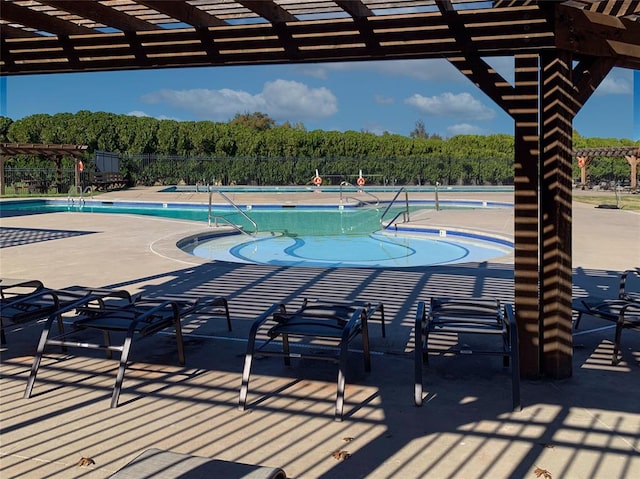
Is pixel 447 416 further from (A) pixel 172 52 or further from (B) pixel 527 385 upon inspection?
(A) pixel 172 52

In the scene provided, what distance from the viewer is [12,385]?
4137mm

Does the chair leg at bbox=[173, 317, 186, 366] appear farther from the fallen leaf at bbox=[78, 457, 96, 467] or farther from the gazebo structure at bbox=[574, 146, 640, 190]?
the gazebo structure at bbox=[574, 146, 640, 190]

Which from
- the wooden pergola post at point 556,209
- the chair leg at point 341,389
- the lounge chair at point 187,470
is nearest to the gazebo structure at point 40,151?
the chair leg at point 341,389

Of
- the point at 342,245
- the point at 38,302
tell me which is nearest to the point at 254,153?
the point at 342,245

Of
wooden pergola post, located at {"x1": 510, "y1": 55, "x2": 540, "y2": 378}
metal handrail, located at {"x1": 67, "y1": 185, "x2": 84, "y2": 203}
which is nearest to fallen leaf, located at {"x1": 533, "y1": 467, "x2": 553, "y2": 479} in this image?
wooden pergola post, located at {"x1": 510, "y1": 55, "x2": 540, "y2": 378}

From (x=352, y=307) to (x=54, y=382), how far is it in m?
2.19

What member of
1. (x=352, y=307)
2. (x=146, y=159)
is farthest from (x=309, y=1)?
(x=146, y=159)

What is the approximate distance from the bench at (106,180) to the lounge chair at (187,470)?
31427 mm

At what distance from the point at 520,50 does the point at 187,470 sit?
330 centimetres

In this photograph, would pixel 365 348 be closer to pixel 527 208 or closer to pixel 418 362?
pixel 418 362

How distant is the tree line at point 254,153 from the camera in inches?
1432

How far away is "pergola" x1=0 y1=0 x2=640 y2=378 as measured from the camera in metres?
3.96

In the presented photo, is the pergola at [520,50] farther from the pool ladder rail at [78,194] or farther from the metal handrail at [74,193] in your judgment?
the metal handrail at [74,193]

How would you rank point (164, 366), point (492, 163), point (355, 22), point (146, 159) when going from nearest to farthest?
point (355, 22), point (164, 366), point (146, 159), point (492, 163)
